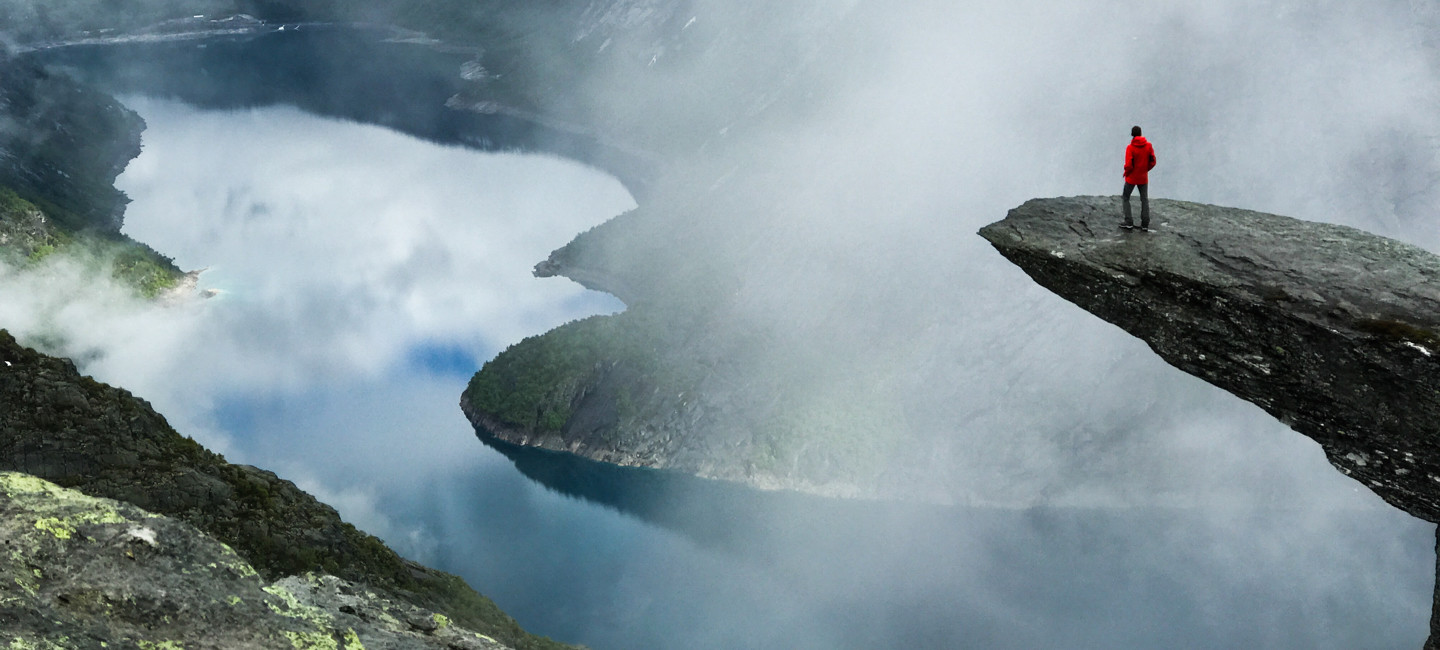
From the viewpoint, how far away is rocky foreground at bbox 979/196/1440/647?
23.8 meters

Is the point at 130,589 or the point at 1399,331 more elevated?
the point at 1399,331

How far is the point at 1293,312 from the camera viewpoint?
81.6 feet

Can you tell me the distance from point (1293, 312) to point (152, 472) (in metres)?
34.0

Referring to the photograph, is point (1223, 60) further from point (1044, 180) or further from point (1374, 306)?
point (1374, 306)

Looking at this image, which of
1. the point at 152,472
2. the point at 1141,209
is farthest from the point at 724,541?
the point at 1141,209

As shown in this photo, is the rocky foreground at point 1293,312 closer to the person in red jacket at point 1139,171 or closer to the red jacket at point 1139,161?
the person in red jacket at point 1139,171

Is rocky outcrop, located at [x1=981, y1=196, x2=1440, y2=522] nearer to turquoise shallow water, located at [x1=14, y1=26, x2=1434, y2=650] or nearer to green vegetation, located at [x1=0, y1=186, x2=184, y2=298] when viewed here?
turquoise shallow water, located at [x1=14, y1=26, x2=1434, y2=650]

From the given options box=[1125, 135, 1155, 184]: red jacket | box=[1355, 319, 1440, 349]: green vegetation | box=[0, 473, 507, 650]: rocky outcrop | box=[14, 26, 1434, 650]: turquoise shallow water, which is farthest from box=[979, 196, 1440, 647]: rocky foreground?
box=[14, 26, 1434, 650]: turquoise shallow water

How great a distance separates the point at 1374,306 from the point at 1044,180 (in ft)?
428

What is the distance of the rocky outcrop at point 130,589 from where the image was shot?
66.2 ft

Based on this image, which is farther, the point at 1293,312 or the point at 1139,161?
the point at 1139,161

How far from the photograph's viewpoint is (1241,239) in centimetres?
2744

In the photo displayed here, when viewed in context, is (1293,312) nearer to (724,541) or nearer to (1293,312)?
(1293,312)

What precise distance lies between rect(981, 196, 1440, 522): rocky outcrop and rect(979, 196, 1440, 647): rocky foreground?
3 cm
